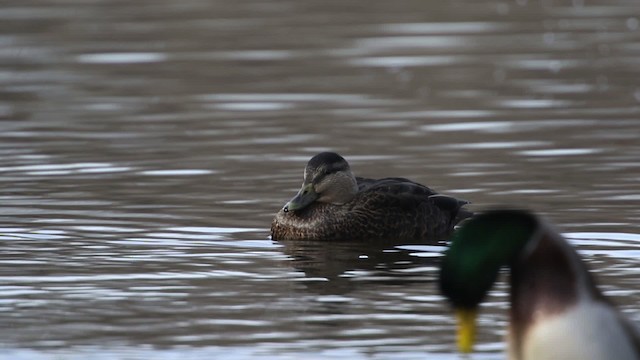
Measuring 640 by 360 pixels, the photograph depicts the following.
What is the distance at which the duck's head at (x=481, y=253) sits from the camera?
552cm

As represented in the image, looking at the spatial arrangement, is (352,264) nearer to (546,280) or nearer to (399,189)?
(399,189)

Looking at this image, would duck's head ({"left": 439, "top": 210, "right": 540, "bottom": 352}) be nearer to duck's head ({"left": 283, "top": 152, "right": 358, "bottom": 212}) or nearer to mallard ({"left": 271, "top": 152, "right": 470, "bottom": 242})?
mallard ({"left": 271, "top": 152, "right": 470, "bottom": 242})

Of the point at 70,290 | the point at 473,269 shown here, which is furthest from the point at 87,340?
the point at 473,269

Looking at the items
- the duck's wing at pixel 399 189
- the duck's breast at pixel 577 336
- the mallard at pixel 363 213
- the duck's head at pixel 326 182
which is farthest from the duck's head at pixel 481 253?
the duck's wing at pixel 399 189

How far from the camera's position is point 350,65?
20.5 metres

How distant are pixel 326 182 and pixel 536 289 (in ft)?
21.3

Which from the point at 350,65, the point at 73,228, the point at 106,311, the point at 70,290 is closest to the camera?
the point at 106,311

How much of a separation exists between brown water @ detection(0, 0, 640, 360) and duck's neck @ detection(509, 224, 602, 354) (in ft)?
8.55

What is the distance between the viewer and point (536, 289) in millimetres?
5500

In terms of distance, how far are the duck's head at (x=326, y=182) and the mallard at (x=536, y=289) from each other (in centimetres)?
626

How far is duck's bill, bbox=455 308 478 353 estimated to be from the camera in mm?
5574

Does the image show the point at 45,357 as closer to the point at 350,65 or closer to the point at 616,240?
the point at 616,240

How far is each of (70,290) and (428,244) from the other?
2782 mm

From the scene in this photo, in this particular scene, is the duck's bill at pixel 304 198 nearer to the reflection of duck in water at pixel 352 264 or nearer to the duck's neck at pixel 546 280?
the reflection of duck in water at pixel 352 264
